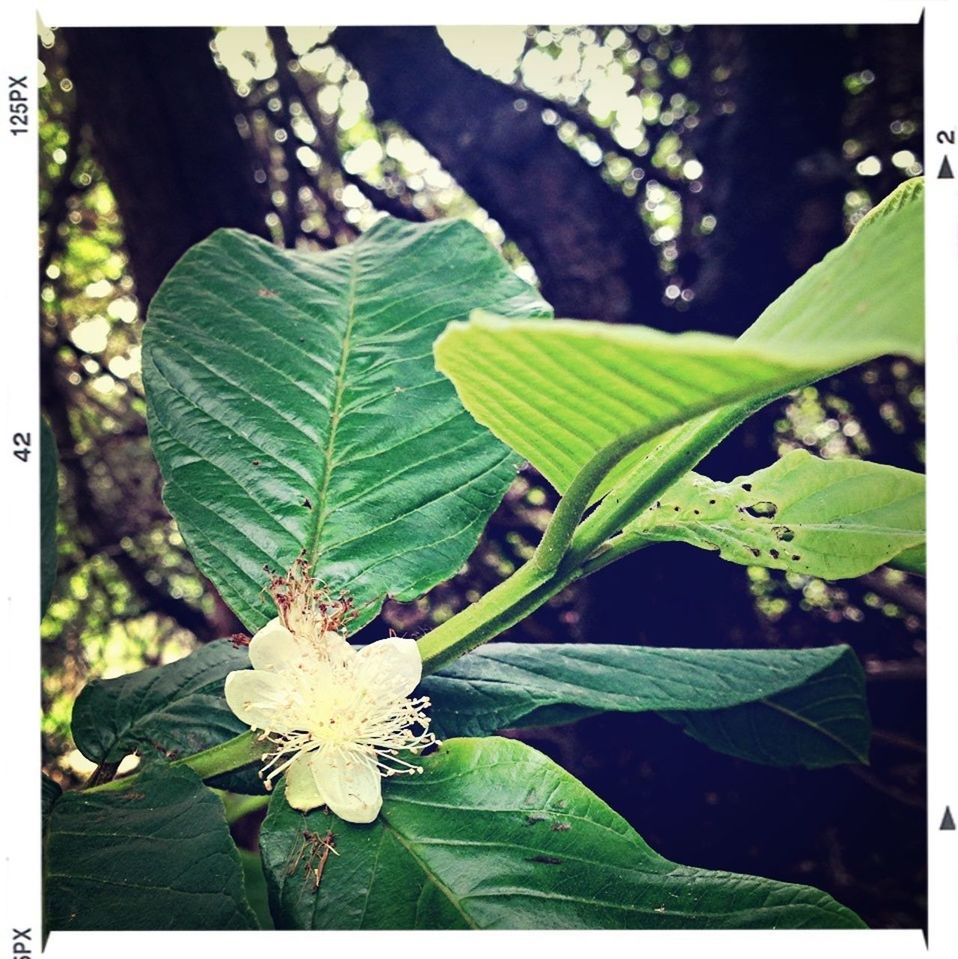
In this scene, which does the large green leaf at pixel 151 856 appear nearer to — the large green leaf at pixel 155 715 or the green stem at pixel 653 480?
the large green leaf at pixel 155 715

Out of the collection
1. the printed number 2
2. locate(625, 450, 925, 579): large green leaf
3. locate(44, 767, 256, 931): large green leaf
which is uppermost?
the printed number 2

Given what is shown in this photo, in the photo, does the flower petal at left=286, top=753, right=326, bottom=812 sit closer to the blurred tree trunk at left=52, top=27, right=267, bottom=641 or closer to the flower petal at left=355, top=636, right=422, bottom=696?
the flower petal at left=355, top=636, right=422, bottom=696

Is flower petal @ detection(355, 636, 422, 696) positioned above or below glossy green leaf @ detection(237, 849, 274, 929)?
above

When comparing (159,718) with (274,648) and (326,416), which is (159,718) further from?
(326,416)

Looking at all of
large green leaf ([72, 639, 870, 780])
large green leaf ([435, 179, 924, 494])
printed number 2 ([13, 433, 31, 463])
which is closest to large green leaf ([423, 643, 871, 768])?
large green leaf ([72, 639, 870, 780])

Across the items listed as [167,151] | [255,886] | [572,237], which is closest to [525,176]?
[572,237]
